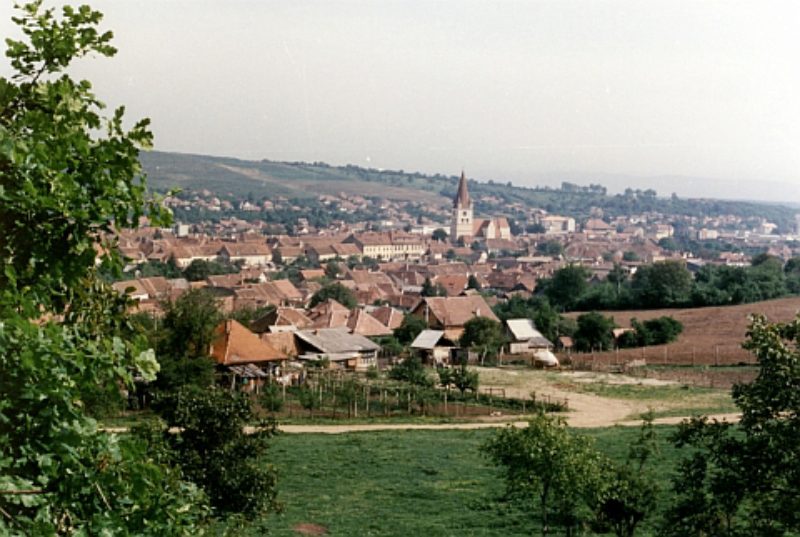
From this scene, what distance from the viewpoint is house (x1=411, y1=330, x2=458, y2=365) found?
2008 inches

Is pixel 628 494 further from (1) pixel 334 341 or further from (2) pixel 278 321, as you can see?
(2) pixel 278 321

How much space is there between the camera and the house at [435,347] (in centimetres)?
5100

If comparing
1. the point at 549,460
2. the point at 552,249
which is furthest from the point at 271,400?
the point at 552,249

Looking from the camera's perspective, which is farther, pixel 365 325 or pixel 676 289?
pixel 676 289

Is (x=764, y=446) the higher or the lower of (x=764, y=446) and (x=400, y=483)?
the higher

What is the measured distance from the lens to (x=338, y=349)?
46.0 metres

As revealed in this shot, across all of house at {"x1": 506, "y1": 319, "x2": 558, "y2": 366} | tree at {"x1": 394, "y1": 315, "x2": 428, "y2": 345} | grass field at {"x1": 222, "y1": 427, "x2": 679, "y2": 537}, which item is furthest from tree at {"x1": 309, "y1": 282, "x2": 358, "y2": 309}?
grass field at {"x1": 222, "y1": 427, "x2": 679, "y2": 537}

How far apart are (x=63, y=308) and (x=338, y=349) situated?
136 ft

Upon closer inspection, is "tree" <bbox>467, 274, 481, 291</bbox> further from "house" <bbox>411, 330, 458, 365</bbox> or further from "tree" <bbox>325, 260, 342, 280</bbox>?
"house" <bbox>411, 330, 458, 365</bbox>

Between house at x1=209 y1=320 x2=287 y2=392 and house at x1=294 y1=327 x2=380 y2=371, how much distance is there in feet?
20.2

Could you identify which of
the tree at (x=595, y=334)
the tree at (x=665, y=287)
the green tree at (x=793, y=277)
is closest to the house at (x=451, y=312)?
the tree at (x=595, y=334)

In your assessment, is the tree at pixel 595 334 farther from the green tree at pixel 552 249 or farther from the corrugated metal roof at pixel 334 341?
the green tree at pixel 552 249

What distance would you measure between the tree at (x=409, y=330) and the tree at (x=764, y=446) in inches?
1787

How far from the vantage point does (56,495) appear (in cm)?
394
